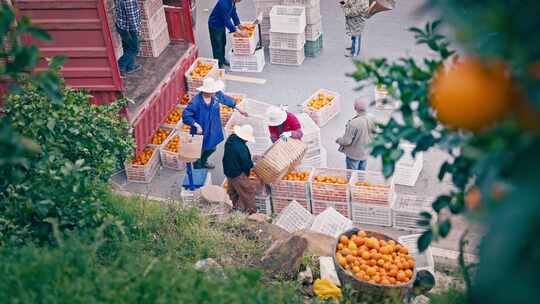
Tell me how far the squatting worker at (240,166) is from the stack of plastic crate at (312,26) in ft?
13.7

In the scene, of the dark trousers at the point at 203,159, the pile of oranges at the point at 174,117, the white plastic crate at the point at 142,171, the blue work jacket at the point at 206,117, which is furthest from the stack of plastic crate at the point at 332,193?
the pile of oranges at the point at 174,117

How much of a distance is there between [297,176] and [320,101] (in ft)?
6.99

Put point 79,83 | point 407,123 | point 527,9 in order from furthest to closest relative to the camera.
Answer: point 79,83 < point 407,123 < point 527,9

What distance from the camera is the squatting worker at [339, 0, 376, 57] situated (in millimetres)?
11500

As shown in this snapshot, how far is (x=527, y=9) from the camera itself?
2.20m

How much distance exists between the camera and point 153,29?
11141 millimetres

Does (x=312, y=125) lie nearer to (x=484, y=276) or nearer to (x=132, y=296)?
(x=132, y=296)

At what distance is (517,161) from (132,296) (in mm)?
3058

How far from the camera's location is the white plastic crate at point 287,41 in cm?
1183

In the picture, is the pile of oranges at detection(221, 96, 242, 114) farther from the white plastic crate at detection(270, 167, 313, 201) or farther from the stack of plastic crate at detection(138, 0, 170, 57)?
the white plastic crate at detection(270, 167, 313, 201)

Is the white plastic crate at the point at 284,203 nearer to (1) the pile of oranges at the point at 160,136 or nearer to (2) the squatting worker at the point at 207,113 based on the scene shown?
(2) the squatting worker at the point at 207,113

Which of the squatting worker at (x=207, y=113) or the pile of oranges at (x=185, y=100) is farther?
the pile of oranges at (x=185, y=100)

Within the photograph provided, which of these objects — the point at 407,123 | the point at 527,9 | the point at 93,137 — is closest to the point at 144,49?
the point at 93,137

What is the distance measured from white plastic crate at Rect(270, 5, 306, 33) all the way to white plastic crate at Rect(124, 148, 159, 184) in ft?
11.5
